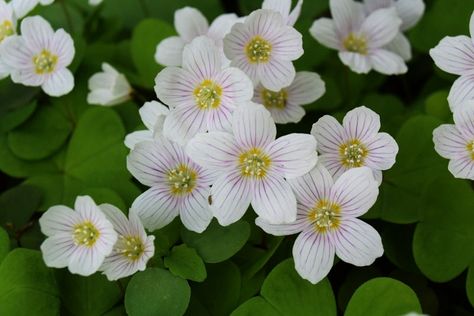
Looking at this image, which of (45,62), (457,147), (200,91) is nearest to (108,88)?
(45,62)

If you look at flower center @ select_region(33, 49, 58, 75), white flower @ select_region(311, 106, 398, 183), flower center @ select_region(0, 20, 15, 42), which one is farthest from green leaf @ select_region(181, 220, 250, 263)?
flower center @ select_region(0, 20, 15, 42)

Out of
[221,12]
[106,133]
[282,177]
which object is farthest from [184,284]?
[221,12]

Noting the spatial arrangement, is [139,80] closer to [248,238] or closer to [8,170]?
[8,170]

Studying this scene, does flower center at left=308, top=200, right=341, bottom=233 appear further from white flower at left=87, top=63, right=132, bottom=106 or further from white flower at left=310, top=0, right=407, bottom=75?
white flower at left=87, top=63, right=132, bottom=106

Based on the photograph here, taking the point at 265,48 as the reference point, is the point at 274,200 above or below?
below

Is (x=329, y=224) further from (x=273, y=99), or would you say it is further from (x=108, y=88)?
(x=108, y=88)

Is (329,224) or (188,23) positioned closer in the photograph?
(329,224)
